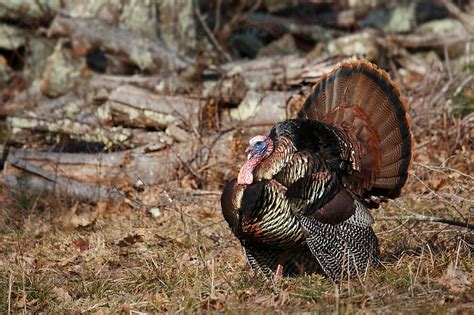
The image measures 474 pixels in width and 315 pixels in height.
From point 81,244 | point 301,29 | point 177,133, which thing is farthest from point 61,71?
point 81,244

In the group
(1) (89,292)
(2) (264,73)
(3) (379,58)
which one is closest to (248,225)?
(1) (89,292)

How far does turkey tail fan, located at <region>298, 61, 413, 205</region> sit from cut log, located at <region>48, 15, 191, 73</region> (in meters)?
3.78

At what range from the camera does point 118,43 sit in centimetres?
961

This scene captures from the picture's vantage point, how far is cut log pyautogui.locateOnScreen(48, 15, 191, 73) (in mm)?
9375

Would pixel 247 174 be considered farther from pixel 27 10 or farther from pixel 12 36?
pixel 12 36

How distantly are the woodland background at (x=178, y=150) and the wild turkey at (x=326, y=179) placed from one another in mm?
214

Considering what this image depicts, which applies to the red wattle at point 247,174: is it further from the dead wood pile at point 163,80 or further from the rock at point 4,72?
the rock at point 4,72

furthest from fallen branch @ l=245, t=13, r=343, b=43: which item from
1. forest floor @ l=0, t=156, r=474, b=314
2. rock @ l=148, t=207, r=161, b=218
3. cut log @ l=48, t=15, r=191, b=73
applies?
rock @ l=148, t=207, r=161, b=218

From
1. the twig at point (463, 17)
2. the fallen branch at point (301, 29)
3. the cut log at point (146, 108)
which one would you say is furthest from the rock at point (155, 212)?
the fallen branch at point (301, 29)

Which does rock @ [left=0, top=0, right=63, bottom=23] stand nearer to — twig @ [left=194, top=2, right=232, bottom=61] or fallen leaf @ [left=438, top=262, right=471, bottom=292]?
twig @ [left=194, top=2, right=232, bottom=61]

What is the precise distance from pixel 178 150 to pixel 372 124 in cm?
261

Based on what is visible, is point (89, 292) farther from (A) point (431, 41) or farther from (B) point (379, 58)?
(A) point (431, 41)

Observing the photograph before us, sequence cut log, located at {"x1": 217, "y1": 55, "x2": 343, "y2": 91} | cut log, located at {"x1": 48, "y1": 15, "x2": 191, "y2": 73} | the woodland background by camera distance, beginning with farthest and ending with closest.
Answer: cut log, located at {"x1": 48, "y1": 15, "x2": 191, "y2": 73}
cut log, located at {"x1": 217, "y1": 55, "x2": 343, "y2": 91}
the woodland background

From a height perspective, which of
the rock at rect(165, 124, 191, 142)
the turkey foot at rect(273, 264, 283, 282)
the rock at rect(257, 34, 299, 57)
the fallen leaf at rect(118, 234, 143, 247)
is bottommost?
the fallen leaf at rect(118, 234, 143, 247)
